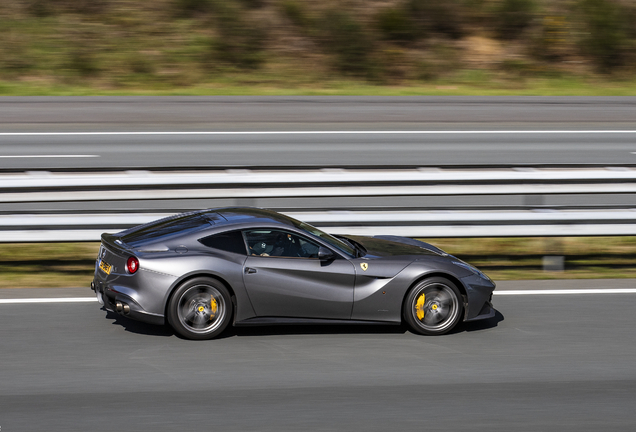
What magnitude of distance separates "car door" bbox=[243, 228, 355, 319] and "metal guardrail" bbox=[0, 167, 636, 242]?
1925mm

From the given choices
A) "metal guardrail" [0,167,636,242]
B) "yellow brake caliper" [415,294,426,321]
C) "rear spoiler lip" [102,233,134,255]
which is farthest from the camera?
"metal guardrail" [0,167,636,242]

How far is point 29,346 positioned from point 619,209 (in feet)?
21.7

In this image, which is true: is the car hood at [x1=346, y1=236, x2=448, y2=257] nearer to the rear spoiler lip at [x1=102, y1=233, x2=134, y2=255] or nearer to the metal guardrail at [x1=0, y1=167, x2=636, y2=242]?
the metal guardrail at [x1=0, y1=167, x2=636, y2=242]

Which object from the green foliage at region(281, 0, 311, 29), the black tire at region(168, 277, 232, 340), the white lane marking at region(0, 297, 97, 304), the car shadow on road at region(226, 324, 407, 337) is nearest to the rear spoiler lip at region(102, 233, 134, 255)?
the black tire at region(168, 277, 232, 340)

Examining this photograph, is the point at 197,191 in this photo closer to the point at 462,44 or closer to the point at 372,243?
the point at 372,243

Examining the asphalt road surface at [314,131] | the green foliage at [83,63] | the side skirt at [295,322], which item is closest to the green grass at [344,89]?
the asphalt road surface at [314,131]

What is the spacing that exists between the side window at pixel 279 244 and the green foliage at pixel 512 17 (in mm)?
19695

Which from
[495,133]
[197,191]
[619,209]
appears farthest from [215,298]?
[495,133]

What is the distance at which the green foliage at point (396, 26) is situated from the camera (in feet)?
77.4

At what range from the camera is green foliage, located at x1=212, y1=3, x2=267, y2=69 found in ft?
72.5

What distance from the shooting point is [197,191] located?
853 centimetres

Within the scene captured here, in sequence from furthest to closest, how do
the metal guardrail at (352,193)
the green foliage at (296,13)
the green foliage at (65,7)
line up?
1. the green foliage at (65,7)
2. the green foliage at (296,13)
3. the metal guardrail at (352,193)

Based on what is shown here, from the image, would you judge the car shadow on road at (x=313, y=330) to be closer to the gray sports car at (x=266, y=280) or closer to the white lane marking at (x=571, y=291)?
the gray sports car at (x=266, y=280)

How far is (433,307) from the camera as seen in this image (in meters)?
6.72
